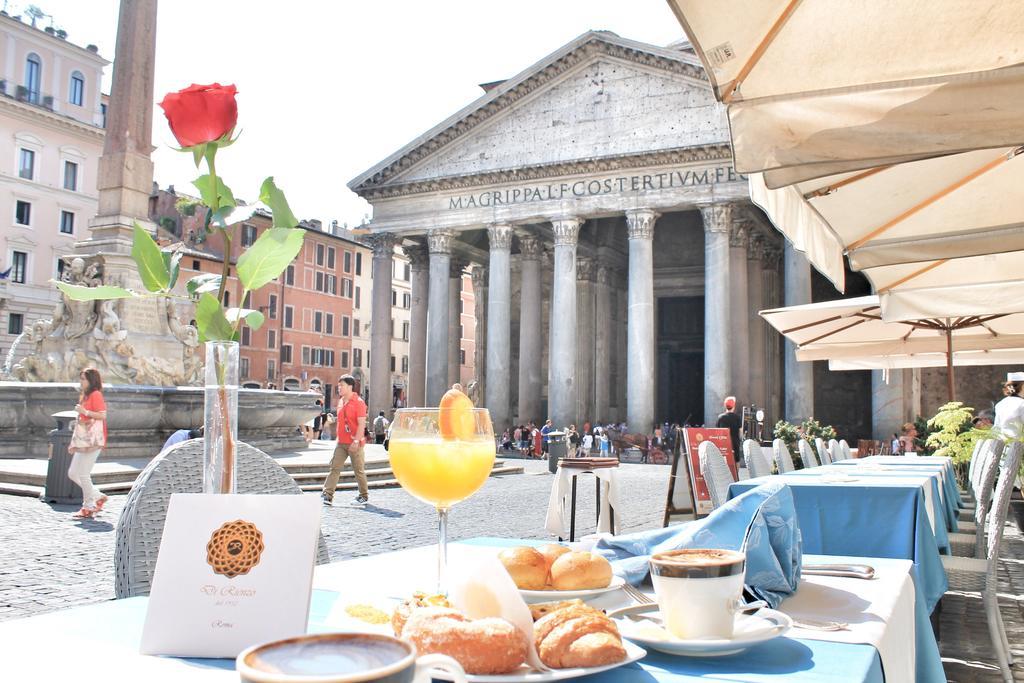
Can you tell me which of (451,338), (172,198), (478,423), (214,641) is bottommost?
(214,641)

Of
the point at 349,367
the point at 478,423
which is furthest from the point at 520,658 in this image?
A: the point at 349,367

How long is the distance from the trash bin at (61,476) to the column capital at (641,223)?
715 inches

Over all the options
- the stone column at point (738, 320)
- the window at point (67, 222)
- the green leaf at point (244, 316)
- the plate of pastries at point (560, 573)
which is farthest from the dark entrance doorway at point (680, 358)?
the green leaf at point (244, 316)

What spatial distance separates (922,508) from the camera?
13.8 feet

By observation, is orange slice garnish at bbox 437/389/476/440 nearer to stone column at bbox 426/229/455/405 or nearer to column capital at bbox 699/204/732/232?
column capital at bbox 699/204/732/232

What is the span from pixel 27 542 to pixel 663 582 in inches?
289

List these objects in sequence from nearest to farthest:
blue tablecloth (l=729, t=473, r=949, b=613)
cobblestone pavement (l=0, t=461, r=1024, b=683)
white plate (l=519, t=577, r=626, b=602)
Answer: white plate (l=519, t=577, r=626, b=602) < blue tablecloth (l=729, t=473, r=949, b=613) < cobblestone pavement (l=0, t=461, r=1024, b=683)

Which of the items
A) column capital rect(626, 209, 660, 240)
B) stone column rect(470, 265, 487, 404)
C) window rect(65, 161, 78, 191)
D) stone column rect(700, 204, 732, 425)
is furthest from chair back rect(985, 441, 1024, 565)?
window rect(65, 161, 78, 191)

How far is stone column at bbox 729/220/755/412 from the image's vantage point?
24.8m

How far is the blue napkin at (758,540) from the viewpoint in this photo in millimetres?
1489

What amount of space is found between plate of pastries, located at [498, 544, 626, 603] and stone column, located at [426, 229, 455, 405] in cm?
2668

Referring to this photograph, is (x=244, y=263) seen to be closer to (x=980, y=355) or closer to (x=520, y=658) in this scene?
(x=520, y=658)

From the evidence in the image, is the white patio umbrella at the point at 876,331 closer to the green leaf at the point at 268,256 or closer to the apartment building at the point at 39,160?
the green leaf at the point at 268,256

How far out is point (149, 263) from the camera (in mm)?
1240
